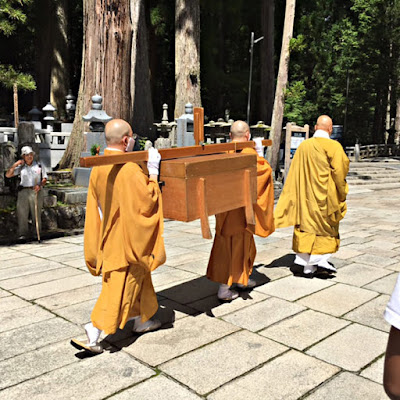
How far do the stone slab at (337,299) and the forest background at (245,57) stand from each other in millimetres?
10186

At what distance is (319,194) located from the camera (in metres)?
4.92

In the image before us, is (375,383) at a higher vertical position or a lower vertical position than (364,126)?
lower

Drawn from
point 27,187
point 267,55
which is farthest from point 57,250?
point 267,55

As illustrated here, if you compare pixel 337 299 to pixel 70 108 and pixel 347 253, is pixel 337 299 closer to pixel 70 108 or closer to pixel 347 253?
pixel 347 253

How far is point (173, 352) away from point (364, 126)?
32.3m

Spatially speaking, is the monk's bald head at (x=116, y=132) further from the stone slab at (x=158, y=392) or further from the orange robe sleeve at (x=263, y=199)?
the stone slab at (x=158, y=392)

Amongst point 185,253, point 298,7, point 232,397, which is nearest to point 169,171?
point 232,397

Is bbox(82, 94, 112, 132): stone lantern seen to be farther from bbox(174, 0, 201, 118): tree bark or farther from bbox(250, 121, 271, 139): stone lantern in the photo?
bbox(250, 121, 271, 139): stone lantern

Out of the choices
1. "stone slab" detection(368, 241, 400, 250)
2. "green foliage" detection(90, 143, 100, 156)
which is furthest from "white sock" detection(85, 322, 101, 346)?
"green foliage" detection(90, 143, 100, 156)

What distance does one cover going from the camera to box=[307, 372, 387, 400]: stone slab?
2.59 m

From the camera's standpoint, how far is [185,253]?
606 cm

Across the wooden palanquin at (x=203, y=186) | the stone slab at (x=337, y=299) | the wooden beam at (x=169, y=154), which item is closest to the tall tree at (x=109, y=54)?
the wooden beam at (x=169, y=154)

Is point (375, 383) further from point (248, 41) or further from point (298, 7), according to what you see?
point (248, 41)

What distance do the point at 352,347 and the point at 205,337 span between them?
42.0 inches
